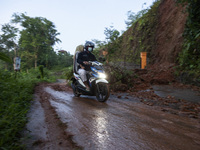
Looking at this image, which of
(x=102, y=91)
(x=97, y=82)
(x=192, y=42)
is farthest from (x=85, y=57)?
(x=192, y=42)

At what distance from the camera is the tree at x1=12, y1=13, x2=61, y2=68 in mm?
32781

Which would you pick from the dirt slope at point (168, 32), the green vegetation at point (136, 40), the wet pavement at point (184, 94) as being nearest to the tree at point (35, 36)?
the green vegetation at point (136, 40)

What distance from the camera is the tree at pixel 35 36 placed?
3278 cm

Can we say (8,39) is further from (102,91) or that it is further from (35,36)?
(102,91)

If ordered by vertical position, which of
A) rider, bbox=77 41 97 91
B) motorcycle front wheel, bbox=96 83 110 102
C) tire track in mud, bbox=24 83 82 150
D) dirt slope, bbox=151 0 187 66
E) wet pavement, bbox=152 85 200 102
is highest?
dirt slope, bbox=151 0 187 66

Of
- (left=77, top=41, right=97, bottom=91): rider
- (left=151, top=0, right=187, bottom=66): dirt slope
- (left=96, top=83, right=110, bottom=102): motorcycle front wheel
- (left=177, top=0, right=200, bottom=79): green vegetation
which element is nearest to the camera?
(left=96, top=83, right=110, bottom=102): motorcycle front wheel

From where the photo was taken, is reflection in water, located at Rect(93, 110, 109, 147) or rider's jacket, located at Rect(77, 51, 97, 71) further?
rider's jacket, located at Rect(77, 51, 97, 71)

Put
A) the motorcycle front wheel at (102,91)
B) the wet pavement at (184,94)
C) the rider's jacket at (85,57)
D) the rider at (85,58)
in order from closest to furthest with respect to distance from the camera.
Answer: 1. the motorcycle front wheel at (102,91)
2. the wet pavement at (184,94)
3. the rider at (85,58)
4. the rider's jacket at (85,57)

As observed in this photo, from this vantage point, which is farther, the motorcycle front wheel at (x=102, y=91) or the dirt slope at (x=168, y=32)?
the dirt slope at (x=168, y=32)

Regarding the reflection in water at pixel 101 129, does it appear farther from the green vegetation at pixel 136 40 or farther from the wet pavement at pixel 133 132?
the green vegetation at pixel 136 40

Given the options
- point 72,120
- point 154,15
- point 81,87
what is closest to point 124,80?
point 81,87

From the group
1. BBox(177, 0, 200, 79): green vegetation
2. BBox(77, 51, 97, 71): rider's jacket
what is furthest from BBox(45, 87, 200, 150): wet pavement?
BBox(177, 0, 200, 79): green vegetation

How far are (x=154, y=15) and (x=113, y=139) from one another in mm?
15975

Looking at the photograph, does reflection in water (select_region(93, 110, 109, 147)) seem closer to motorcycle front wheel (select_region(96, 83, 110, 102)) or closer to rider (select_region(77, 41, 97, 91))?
motorcycle front wheel (select_region(96, 83, 110, 102))
